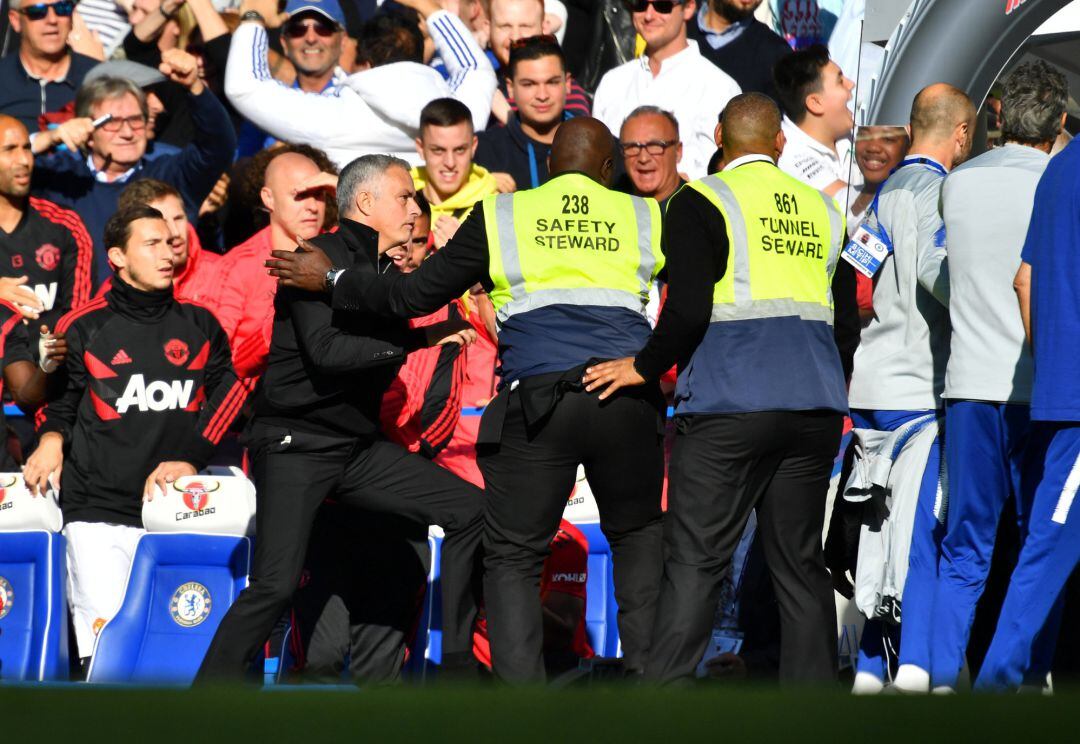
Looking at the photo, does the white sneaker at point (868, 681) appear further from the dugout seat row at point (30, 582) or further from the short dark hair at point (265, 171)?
the dugout seat row at point (30, 582)

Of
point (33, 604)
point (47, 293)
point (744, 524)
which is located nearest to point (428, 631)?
point (33, 604)

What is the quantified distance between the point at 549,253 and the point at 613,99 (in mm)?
3713

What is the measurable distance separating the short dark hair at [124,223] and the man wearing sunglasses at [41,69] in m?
2.14

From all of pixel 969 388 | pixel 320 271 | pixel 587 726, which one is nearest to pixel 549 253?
pixel 320 271

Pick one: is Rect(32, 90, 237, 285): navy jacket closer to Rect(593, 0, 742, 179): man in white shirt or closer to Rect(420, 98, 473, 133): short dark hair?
Rect(420, 98, 473, 133): short dark hair

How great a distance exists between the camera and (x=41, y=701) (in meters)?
2.71

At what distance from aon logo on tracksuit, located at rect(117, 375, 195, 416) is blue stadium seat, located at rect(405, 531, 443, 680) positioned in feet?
4.23

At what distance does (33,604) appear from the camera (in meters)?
7.26

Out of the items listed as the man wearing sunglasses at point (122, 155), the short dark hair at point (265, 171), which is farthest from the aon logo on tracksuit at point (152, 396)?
the man wearing sunglasses at point (122, 155)

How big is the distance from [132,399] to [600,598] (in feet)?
7.48

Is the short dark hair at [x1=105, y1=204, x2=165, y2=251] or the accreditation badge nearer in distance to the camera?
the accreditation badge

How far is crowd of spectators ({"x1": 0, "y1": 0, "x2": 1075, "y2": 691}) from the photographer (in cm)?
752

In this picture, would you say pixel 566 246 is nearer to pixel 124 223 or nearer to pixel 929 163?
pixel 929 163

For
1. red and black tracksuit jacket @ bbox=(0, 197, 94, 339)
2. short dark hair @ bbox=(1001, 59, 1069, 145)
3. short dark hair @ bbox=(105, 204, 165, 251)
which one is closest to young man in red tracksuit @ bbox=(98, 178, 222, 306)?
short dark hair @ bbox=(105, 204, 165, 251)
